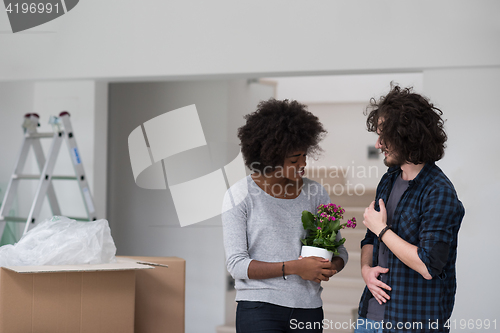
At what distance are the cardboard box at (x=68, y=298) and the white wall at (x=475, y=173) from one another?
6.07 ft

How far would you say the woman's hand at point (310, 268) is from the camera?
1.40 meters

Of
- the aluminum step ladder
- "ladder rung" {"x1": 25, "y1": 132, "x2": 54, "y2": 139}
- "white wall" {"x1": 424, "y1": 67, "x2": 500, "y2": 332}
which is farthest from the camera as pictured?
"ladder rung" {"x1": 25, "y1": 132, "x2": 54, "y2": 139}

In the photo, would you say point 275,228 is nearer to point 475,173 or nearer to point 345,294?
point 475,173

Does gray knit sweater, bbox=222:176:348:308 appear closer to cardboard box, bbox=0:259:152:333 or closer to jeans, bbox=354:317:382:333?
jeans, bbox=354:317:382:333

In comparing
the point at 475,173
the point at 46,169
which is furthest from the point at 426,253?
the point at 46,169

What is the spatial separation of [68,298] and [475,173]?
7.10 ft

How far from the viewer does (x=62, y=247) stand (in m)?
1.71

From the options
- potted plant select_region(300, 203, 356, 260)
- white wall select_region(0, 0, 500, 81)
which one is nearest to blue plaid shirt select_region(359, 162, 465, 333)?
potted plant select_region(300, 203, 356, 260)

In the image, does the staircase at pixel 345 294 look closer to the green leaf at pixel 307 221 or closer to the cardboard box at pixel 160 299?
the cardboard box at pixel 160 299

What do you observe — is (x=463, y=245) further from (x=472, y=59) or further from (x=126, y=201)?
(x=126, y=201)

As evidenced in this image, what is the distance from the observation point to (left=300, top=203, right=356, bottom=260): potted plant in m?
1.45

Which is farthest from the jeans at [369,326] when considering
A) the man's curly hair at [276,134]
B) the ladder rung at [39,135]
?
the ladder rung at [39,135]

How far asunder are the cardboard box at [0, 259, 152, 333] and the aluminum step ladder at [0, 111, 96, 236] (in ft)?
4.83

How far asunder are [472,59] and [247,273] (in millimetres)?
1970
